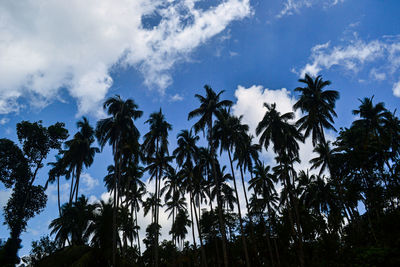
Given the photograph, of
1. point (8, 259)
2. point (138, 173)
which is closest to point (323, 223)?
point (138, 173)

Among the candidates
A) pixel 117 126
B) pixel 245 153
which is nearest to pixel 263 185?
pixel 245 153

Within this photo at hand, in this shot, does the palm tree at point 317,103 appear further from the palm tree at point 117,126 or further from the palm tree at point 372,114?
the palm tree at point 117,126

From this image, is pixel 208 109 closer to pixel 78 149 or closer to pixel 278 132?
pixel 278 132

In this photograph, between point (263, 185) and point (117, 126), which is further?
point (263, 185)

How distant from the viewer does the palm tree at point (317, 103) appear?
3200 centimetres

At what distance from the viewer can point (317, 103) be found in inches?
→ 1276

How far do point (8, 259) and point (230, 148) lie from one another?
39.6 meters

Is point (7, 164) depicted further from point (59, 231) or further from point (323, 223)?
point (323, 223)

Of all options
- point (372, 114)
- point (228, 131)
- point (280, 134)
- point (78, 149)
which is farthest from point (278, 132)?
point (78, 149)

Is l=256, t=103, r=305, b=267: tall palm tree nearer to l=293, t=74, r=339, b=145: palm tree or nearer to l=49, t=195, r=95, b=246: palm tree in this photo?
l=293, t=74, r=339, b=145: palm tree

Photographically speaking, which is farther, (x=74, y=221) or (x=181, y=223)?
(x=181, y=223)

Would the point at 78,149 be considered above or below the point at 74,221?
above

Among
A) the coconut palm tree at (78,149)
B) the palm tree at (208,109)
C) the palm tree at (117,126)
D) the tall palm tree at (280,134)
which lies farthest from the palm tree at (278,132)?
the coconut palm tree at (78,149)

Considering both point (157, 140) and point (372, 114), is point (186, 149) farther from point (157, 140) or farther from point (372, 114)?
point (372, 114)
